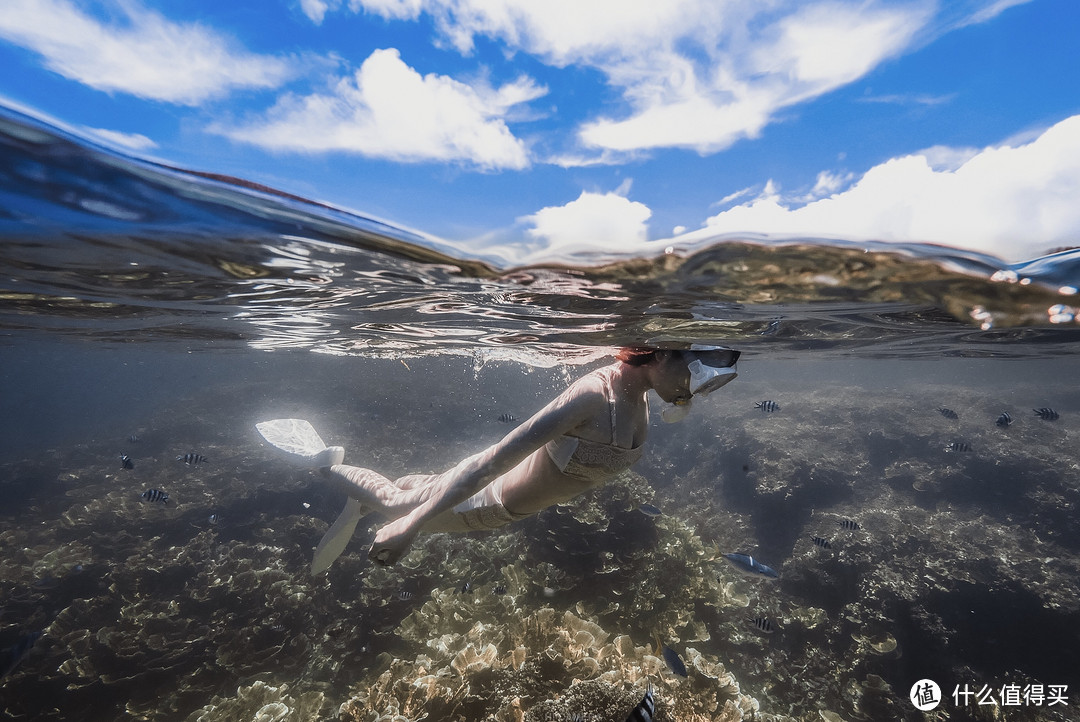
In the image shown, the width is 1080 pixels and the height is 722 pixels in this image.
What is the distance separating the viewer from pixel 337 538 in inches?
289

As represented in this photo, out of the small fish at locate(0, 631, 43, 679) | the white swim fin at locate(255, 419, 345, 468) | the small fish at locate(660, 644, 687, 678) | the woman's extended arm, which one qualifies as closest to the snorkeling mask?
the woman's extended arm

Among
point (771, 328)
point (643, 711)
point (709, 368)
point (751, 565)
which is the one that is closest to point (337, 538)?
point (643, 711)

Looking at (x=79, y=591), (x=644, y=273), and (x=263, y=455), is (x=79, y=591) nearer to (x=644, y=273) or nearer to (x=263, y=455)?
(x=263, y=455)

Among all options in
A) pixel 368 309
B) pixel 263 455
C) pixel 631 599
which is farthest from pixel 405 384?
pixel 631 599

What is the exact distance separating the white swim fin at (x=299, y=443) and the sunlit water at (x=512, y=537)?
301cm

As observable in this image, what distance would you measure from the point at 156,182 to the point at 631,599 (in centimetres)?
1080

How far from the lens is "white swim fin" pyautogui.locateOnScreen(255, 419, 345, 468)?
8453 mm

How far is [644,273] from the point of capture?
7078mm

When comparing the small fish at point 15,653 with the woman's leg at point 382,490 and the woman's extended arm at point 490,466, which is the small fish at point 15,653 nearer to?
the woman's leg at point 382,490

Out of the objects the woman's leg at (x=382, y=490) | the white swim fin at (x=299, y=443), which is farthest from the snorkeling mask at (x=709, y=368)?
the white swim fin at (x=299, y=443)

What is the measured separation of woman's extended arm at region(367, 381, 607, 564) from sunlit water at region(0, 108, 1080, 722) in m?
3.15

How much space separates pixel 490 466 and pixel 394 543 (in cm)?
118

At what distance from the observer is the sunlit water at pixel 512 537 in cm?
661

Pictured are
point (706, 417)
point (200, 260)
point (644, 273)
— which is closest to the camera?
point (644, 273)
